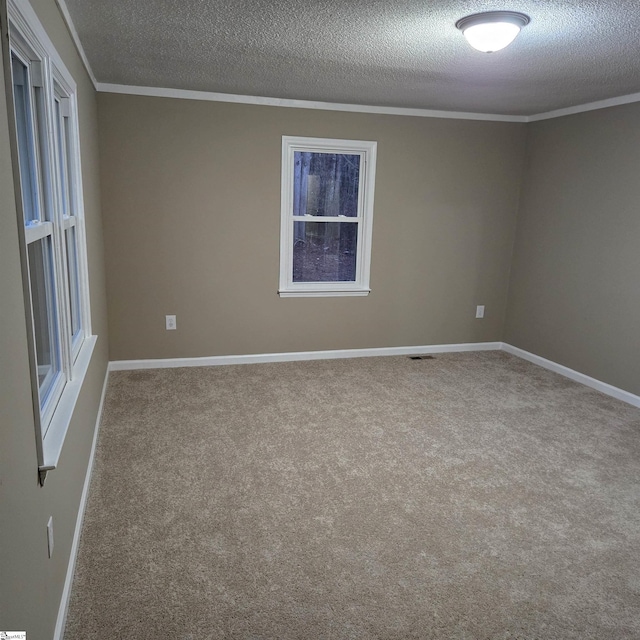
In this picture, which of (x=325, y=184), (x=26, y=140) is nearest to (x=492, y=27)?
(x=26, y=140)

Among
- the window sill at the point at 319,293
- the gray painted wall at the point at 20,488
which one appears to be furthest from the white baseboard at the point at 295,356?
the gray painted wall at the point at 20,488

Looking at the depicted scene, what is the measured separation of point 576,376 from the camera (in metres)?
4.61

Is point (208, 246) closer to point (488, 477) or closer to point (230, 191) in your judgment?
point (230, 191)

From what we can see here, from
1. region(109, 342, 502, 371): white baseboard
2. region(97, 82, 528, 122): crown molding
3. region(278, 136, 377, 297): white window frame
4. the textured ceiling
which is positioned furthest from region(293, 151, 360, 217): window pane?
region(109, 342, 502, 371): white baseboard

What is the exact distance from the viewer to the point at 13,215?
4.63ft

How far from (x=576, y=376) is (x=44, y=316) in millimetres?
4162

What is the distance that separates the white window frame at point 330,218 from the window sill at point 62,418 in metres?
2.26

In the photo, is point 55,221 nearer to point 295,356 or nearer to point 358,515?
point 358,515

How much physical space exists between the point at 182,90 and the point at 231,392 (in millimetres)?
2387

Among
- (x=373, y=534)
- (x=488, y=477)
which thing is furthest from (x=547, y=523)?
(x=373, y=534)

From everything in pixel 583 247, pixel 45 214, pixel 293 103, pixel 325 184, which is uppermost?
pixel 293 103

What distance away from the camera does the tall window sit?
1.75 meters

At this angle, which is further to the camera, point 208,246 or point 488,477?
point 208,246

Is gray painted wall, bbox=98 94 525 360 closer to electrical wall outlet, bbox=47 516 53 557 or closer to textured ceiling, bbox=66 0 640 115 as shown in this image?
textured ceiling, bbox=66 0 640 115
